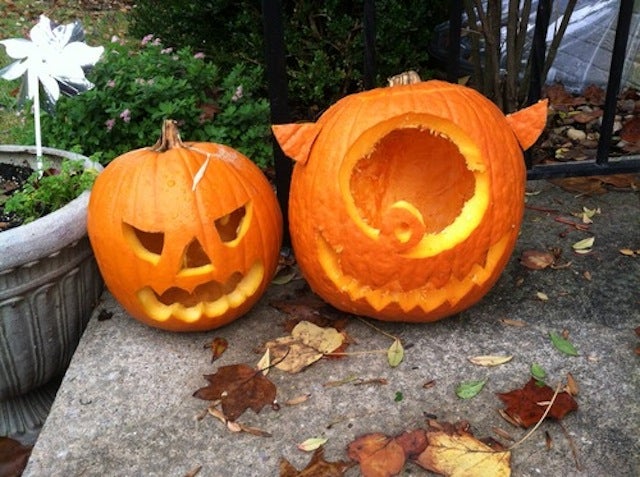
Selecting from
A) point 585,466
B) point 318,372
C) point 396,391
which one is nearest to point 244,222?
point 318,372

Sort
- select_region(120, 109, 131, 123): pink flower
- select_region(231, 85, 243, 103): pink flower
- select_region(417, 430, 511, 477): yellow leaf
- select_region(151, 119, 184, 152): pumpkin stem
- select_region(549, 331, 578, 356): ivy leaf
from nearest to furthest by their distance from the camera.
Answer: select_region(417, 430, 511, 477): yellow leaf, select_region(549, 331, 578, 356): ivy leaf, select_region(151, 119, 184, 152): pumpkin stem, select_region(120, 109, 131, 123): pink flower, select_region(231, 85, 243, 103): pink flower

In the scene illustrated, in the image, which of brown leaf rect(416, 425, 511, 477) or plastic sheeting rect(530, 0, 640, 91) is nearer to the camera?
brown leaf rect(416, 425, 511, 477)

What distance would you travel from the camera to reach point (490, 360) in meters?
1.68

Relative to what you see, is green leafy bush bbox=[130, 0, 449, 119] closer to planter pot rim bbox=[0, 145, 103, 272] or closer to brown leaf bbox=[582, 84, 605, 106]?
brown leaf bbox=[582, 84, 605, 106]

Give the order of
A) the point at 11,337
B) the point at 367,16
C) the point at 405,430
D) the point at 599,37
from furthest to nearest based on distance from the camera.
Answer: the point at 599,37, the point at 367,16, the point at 11,337, the point at 405,430

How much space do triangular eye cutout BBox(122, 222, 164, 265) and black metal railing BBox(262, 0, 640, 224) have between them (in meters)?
0.45

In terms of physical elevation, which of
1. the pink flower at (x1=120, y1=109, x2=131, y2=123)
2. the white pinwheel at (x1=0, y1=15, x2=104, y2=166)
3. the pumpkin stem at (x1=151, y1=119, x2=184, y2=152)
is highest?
the white pinwheel at (x1=0, y1=15, x2=104, y2=166)

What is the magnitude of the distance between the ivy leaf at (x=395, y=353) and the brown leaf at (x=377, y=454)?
26 centimetres

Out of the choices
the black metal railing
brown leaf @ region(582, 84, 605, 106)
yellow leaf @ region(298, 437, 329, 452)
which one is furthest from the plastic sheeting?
yellow leaf @ region(298, 437, 329, 452)

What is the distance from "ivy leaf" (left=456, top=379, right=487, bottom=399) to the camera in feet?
5.16

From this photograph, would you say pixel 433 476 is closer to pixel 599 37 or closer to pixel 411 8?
pixel 411 8

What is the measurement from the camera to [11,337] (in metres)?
1.79

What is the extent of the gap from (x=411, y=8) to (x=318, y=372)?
7.12 feet

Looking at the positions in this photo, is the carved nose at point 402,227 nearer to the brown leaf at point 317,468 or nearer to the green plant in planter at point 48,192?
the brown leaf at point 317,468
